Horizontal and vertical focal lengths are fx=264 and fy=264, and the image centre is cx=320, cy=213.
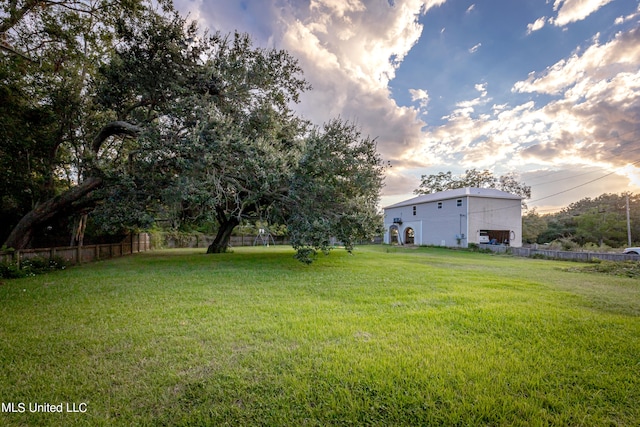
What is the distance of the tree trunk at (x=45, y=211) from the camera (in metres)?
9.80

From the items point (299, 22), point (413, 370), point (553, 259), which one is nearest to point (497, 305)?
point (413, 370)

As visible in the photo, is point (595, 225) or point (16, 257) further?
point (595, 225)

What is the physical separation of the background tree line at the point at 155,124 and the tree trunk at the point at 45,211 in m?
0.04

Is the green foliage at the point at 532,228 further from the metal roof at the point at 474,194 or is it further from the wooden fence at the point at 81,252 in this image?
the wooden fence at the point at 81,252

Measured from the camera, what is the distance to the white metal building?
2189cm

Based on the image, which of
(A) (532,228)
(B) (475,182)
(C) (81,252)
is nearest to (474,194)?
(B) (475,182)

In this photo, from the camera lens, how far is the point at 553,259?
15211 mm

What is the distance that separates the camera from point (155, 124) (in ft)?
28.2

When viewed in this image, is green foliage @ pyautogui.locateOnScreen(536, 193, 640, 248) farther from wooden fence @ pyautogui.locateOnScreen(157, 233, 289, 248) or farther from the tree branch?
the tree branch

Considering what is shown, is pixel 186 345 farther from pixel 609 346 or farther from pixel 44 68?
pixel 44 68

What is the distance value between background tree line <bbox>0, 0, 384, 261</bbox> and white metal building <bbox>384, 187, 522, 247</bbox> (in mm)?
14540

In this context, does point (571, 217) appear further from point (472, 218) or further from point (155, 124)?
point (155, 124)

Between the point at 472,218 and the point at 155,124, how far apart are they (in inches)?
888

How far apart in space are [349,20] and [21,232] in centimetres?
1422
